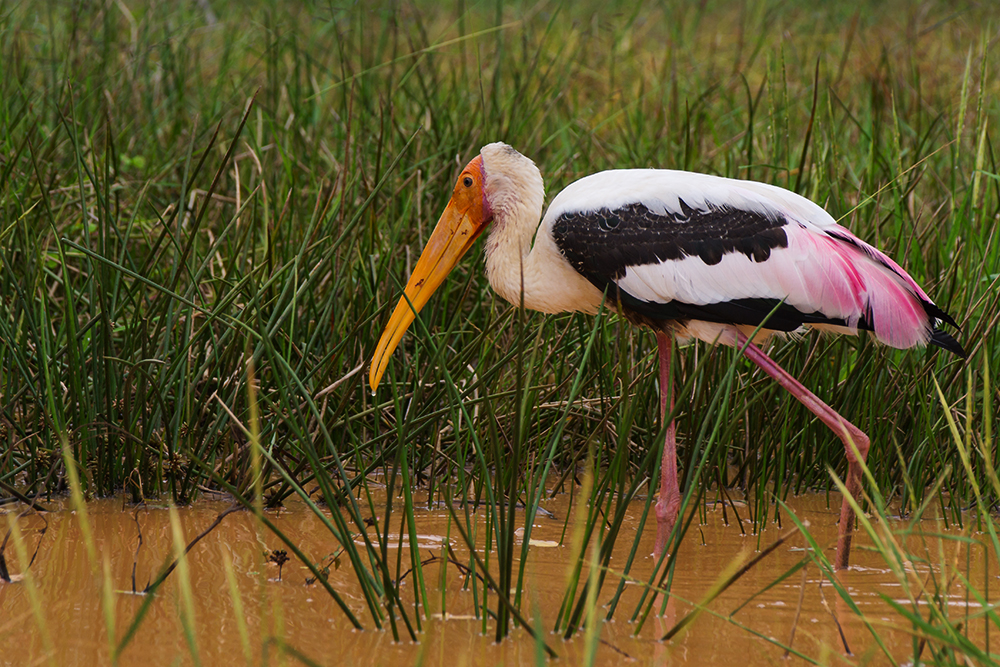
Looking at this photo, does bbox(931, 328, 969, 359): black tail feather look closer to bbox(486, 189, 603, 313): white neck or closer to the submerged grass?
the submerged grass

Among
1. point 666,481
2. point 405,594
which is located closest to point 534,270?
point 666,481

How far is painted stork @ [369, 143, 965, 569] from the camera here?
298 centimetres

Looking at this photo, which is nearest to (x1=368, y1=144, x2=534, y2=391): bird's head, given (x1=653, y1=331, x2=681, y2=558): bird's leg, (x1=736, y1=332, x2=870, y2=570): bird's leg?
(x1=653, y1=331, x2=681, y2=558): bird's leg

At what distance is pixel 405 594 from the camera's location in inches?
97.7

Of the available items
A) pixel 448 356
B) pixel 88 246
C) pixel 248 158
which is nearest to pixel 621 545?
pixel 448 356

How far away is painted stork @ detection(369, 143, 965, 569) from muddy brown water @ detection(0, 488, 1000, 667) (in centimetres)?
29

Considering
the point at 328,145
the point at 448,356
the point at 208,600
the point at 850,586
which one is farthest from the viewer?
the point at 328,145

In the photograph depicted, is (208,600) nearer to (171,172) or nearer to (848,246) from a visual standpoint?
(848,246)

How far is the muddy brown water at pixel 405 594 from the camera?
2.15 m

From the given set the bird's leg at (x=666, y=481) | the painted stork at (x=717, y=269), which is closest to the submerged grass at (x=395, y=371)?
the bird's leg at (x=666, y=481)

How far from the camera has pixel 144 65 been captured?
5473mm

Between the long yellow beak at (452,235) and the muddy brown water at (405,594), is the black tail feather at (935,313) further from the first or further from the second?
the long yellow beak at (452,235)

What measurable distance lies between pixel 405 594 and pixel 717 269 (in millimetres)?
1287

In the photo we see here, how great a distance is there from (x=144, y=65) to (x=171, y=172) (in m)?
0.94
